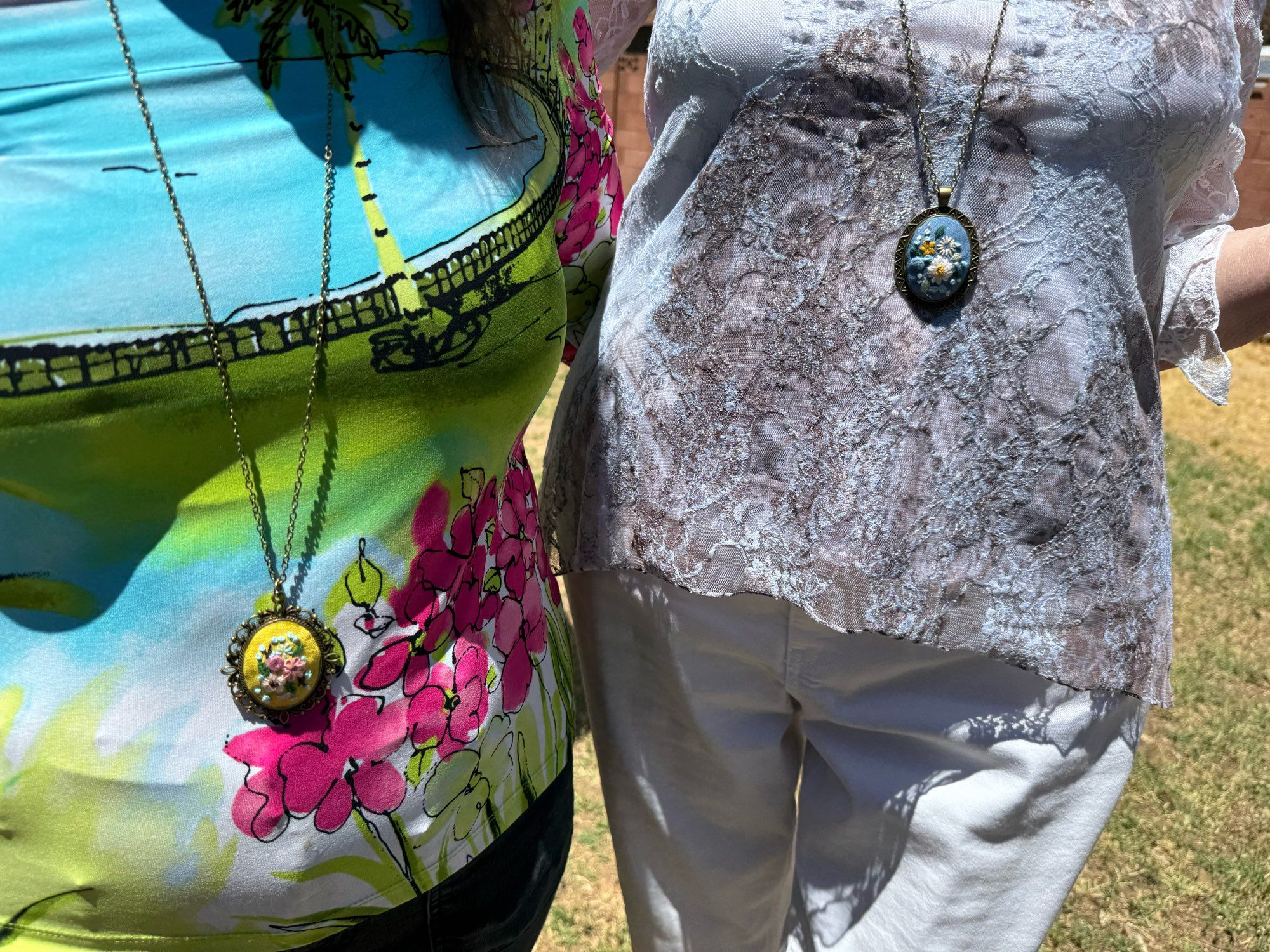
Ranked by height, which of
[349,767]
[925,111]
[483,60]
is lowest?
[349,767]

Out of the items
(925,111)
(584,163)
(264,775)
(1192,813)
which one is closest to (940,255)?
(925,111)

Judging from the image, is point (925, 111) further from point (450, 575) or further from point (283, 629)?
point (283, 629)

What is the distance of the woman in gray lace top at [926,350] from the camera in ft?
2.96

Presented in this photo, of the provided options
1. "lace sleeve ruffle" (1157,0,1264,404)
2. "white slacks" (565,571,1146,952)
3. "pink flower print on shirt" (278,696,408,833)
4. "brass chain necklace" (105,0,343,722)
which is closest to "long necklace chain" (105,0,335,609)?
"brass chain necklace" (105,0,343,722)

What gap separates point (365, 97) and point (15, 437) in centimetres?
34

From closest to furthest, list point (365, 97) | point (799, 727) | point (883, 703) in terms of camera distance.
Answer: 1. point (365, 97)
2. point (883, 703)
3. point (799, 727)

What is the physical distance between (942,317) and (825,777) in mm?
508

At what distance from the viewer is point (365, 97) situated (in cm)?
81

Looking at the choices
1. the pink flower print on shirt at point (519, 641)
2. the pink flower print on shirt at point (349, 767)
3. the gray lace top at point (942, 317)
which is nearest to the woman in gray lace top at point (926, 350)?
the gray lace top at point (942, 317)

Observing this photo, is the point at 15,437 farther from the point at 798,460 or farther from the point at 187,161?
the point at 798,460

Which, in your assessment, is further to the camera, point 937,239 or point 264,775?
point 937,239

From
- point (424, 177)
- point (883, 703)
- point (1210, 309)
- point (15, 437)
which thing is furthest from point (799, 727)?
point (15, 437)

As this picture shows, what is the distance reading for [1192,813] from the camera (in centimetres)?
230

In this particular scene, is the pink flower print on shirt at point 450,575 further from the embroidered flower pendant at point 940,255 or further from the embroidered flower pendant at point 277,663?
the embroidered flower pendant at point 940,255
